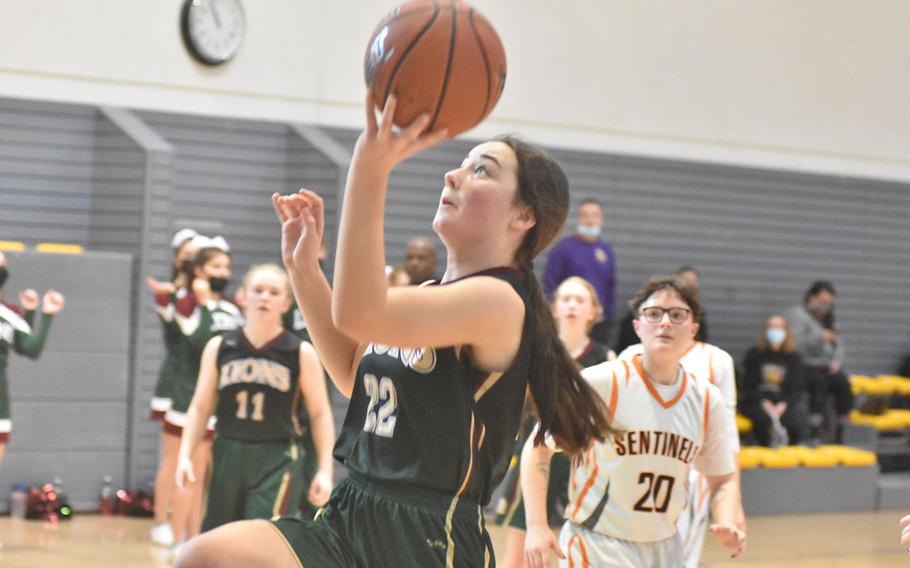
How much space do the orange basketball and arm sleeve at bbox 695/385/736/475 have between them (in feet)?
7.03

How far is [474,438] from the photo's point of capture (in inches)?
113

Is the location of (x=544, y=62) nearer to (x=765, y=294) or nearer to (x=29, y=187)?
(x=765, y=294)

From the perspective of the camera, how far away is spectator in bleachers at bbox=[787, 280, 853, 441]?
38.3 feet

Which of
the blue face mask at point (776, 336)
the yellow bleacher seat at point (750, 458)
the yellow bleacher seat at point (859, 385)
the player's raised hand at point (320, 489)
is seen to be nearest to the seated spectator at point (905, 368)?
the yellow bleacher seat at point (859, 385)

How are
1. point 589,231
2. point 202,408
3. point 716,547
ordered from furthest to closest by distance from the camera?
point 589,231, point 716,547, point 202,408

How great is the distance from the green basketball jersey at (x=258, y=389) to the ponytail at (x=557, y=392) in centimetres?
293

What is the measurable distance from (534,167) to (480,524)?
2.63ft

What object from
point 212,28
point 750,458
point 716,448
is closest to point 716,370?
point 716,448

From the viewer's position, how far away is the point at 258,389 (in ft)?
19.4

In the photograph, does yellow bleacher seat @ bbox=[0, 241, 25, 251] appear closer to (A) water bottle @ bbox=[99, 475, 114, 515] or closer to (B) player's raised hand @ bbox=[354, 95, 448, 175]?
(A) water bottle @ bbox=[99, 475, 114, 515]

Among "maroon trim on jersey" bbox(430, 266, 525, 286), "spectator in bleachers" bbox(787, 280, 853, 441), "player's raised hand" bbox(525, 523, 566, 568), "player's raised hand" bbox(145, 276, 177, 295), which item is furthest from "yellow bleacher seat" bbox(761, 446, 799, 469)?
"maroon trim on jersey" bbox(430, 266, 525, 286)

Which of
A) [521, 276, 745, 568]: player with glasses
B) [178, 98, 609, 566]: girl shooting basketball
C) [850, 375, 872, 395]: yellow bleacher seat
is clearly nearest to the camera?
[178, 98, 609, 566]: girl shooting basketball

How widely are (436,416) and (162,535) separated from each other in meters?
5.67

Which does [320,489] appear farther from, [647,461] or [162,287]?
[162,287]
